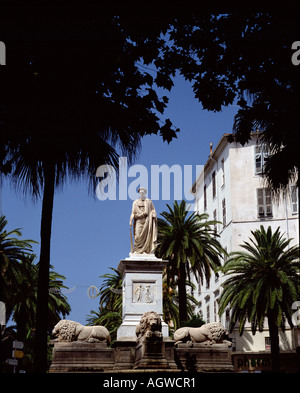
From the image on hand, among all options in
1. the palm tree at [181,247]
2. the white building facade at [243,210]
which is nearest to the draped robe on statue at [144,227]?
the palm tree at [181,247]

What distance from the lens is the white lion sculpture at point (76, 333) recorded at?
18.1 metres

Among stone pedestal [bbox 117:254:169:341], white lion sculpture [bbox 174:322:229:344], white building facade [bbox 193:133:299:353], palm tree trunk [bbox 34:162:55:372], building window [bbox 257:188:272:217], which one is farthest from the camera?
building window [bbox 257:188:272:217]

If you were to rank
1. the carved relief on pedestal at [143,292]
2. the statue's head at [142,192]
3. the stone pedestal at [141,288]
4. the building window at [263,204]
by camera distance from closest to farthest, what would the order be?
the stone pedestal at [141,288], the carved relief on pedestal at [143,292], the statue's head at [142,192], the building window at [263,204]

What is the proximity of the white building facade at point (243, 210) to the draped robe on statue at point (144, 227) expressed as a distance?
30.0 meters

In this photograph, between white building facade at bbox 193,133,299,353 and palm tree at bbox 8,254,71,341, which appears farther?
white building facade at bbox 193,133,299,353

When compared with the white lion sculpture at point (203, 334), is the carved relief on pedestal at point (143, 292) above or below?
above

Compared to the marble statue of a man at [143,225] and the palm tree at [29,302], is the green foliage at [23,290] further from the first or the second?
the marble statue of a man at [143,225]

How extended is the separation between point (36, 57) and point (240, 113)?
343cm

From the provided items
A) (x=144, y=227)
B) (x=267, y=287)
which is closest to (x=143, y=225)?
(x=144, y=227)

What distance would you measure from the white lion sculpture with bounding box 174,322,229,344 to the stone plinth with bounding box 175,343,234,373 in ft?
0.67

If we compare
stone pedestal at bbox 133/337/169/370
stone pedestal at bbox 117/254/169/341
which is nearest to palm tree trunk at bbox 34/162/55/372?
stone pedestal at bbox 133/337/169/370

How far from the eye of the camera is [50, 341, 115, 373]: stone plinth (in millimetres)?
17453

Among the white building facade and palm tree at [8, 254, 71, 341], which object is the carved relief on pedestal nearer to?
palm tree at [8, 254, 71, 341]

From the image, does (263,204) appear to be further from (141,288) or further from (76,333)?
(76,333)
